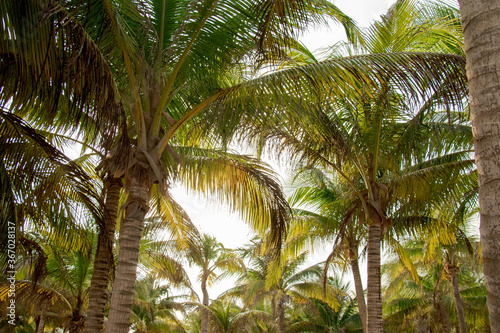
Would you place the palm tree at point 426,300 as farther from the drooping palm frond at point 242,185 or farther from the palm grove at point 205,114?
the drooping palm frond at point 242,185

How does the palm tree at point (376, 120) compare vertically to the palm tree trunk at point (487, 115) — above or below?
above

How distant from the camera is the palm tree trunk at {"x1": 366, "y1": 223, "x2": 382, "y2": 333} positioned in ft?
28.4

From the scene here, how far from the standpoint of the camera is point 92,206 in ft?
20.1

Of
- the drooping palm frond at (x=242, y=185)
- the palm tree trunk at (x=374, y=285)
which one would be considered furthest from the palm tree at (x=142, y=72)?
the palm tree trunk at (x=374, y=285)

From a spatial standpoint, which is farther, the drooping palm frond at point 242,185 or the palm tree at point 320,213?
the palm tree at point 320,213

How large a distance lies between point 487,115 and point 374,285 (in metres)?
7.55

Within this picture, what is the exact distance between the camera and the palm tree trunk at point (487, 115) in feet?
6.22

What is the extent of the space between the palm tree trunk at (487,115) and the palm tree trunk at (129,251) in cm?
433

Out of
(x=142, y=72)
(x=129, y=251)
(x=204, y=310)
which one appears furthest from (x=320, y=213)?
(x=204, y=310)

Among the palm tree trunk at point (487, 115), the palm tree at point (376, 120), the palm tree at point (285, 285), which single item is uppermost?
the palm tree at point (376, 120)

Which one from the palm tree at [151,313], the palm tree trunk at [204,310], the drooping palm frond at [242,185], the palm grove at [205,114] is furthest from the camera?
the palm tree at [151,313]

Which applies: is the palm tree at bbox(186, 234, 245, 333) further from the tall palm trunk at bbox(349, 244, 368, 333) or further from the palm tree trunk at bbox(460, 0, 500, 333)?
the palm tree trunk at bbox(460, 0, 500, 333)

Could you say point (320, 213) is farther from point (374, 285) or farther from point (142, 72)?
point (142, 72)

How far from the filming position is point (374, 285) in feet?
29.2
